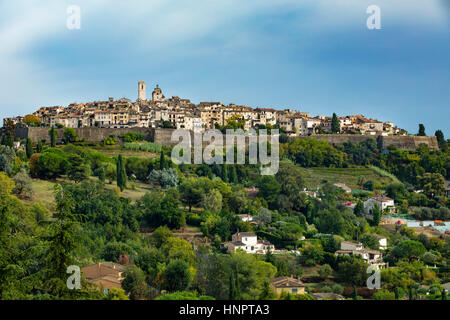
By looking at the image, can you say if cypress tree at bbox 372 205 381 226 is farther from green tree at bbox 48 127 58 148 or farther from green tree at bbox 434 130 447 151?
green tree at bbox 48 127 58 148

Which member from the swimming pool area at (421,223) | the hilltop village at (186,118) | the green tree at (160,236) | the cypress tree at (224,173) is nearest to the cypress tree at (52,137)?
the hilltop village at (186,118)

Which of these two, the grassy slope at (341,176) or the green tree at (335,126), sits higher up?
the green tree at (335,126)

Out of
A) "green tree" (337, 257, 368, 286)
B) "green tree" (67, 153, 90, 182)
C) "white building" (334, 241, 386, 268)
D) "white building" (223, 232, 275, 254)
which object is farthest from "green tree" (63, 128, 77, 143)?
"green tree" (337, 257, 368, 286)

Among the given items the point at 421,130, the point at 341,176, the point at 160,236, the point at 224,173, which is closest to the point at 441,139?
the point at 421,130

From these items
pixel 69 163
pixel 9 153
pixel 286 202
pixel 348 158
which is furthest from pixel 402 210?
pixel 9 153

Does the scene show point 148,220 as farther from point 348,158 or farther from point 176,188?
point 348,158

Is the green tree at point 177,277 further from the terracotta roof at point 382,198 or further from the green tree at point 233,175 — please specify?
the terracotta roof at point 382,198

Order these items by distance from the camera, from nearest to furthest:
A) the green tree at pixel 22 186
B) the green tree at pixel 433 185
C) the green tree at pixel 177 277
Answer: the green tree at pixel 177 277
the green tree at pixel 22 186
the green tree at pixel 433 185
